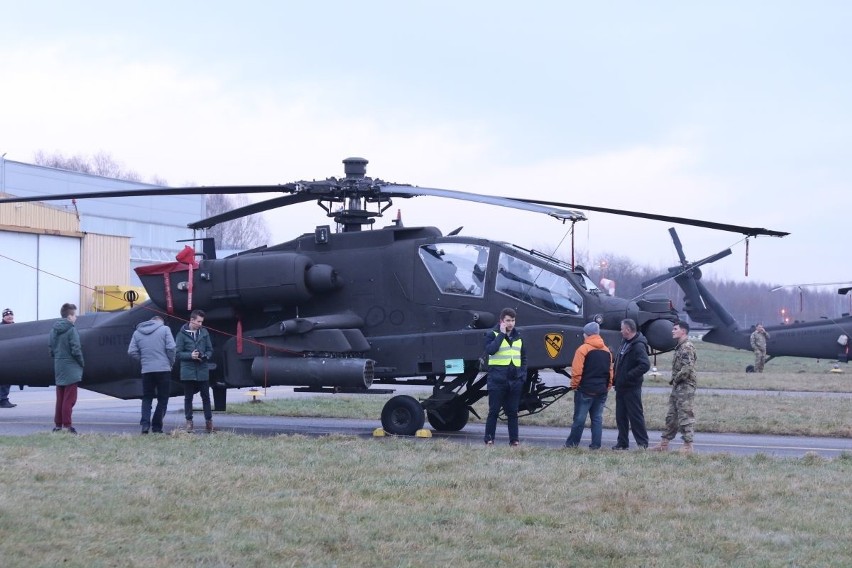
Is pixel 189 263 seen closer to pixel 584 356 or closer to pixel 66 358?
pixel 66 358

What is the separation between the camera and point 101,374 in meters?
15.3

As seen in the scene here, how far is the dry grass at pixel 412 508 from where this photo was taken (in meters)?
6.48

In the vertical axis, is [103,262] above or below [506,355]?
above

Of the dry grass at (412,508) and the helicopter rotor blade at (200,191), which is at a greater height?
the helicopter rotor blade at (200,191)

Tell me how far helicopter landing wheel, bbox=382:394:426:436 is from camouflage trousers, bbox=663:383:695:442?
3.46 metres

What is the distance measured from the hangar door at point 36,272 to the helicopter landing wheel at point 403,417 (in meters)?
24.6

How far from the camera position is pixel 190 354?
13695mm

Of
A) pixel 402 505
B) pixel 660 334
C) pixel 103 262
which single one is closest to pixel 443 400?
pixel 660 334

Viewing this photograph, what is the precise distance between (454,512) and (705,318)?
33703 mm

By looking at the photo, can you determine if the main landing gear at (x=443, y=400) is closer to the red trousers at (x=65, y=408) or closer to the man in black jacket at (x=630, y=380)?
the man in black jacket at (x=630, y=380)

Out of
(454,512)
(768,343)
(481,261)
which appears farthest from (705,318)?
(454,512)

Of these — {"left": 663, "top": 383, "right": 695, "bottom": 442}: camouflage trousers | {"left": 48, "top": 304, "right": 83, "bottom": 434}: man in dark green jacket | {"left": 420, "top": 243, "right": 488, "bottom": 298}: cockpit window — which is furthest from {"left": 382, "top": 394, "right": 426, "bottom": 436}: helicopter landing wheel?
{"left": 48, "top": 304, "right": 83, "bottom": 434}: man in dark green jacket

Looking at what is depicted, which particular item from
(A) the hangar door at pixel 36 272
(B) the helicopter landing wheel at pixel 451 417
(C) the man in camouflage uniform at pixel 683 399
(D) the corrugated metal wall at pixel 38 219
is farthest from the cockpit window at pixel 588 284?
(D) the corrugated metal wall at pixel 38 219

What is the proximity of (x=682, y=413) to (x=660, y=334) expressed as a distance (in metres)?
1.61
